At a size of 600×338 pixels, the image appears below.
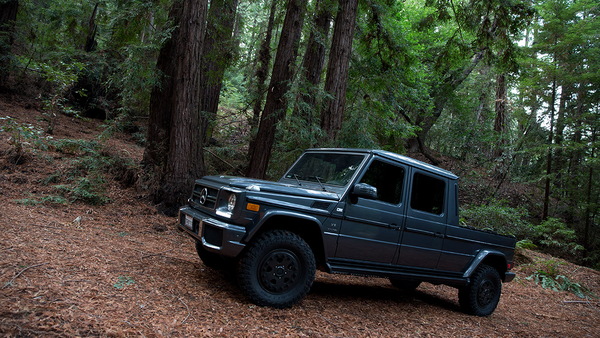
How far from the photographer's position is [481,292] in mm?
5984

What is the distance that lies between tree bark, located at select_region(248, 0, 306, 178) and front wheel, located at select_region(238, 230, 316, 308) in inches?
184

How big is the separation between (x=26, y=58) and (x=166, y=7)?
8.92 metres

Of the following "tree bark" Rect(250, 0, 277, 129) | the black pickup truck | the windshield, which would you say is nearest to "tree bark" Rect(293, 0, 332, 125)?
"tree bark" Rect(250, 0, 277, 129)

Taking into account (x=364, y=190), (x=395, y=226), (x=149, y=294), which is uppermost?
(x=364, y=190)

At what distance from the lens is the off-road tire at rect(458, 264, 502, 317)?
5867 mm

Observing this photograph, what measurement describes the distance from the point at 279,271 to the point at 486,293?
3.74 metres

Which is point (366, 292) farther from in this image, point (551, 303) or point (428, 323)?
point (551, 303)

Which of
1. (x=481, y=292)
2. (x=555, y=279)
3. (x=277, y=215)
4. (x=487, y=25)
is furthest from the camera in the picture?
(x=487, y=25)

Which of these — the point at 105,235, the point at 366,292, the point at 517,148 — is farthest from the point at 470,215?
the point at 105,235

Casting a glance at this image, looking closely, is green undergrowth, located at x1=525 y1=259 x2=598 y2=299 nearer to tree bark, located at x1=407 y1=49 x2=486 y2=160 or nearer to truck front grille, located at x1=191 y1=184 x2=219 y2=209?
truck front grille, located at x1=191 y1=184 x2=219 y2=209

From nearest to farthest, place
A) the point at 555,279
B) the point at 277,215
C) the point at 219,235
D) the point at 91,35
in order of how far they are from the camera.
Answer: the point at 219,235, the point at 277,215, the point at 555,279, the point at 91,35

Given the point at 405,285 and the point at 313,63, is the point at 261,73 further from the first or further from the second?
the point at 405,285

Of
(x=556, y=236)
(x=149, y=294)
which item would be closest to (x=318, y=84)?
(x=149, y=294)

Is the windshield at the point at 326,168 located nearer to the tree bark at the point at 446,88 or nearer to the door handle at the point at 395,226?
the door handle at the point at 395,226
